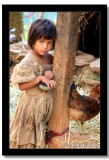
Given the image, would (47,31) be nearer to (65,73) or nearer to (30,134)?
(65,73)

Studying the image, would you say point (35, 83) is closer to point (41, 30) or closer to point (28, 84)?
point (28, 84)

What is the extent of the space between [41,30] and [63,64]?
0.70 feet

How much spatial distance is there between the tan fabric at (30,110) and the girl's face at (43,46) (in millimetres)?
53

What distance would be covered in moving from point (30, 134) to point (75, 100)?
0.30 meters

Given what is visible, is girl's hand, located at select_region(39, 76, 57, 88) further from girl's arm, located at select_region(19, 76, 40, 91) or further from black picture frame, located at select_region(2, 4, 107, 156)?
black picture frame, located at select_region(2, 4, 107, 156)

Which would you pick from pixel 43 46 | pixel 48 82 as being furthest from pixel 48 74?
pixel 43 46

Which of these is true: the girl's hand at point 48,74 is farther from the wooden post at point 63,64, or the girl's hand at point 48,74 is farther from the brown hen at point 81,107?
the brown hen at point 81,107

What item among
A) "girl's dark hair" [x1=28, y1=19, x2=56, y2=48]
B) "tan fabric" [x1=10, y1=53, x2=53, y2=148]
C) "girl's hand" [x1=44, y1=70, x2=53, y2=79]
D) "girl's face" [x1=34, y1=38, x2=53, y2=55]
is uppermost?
"girl's dark hair" [x1=28, y1=19, x2=56, y2=48]

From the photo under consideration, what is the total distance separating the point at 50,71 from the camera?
346cm

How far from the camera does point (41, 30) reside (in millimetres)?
3438

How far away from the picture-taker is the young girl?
3443 mm

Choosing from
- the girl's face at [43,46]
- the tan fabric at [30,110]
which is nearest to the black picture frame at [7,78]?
the tan fabric at [30,110]

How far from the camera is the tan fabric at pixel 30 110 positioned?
3.45 m

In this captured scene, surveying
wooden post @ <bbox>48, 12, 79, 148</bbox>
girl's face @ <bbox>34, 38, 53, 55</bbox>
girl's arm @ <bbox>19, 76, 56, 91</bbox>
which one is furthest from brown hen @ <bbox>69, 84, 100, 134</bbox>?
girl's face @ <bbox>34, 38, 53, 55</bbox>
